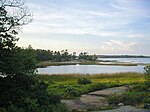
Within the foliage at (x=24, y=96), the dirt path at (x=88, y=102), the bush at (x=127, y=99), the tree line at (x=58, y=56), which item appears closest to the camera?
the foliage at (x=24, y=96)

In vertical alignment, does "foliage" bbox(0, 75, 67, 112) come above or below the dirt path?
above

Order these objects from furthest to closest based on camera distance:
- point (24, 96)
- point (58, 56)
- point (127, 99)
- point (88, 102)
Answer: point (58, 56)
point (88, 102)
point (127, 99)
point (24, 96)

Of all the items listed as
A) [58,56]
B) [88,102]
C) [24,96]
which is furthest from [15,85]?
[58,56]

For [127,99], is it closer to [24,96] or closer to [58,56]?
[24,96]

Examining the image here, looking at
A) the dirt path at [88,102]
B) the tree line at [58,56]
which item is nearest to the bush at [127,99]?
the dirt path at [88,102]

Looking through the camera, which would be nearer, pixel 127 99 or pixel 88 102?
pixel 127 99

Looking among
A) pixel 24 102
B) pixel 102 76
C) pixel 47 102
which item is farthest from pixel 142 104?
pixel 102 76

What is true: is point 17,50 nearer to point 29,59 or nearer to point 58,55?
point 29,59

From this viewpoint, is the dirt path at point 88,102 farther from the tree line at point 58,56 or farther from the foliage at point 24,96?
the tree line at point 58,56

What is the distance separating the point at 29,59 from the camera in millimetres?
16953

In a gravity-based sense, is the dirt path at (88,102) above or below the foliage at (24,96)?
below

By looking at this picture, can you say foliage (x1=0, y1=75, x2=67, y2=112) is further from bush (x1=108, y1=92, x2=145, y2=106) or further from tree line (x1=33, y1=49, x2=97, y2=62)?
tree line (x1=33, y1=49, x2=97, y2=62)

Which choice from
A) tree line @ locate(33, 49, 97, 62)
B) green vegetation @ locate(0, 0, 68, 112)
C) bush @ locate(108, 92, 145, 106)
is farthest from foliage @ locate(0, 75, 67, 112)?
tree line @ locate(33, 49, 97, 62)

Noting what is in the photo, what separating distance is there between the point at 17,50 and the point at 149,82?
1727cm
